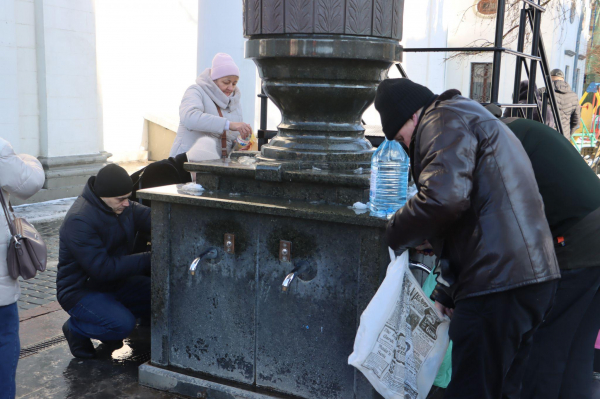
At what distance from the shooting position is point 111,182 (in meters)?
3.69

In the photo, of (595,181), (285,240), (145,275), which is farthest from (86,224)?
(595,181)

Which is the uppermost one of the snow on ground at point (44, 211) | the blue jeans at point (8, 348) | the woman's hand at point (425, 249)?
the woman's hand at point (425, 249)

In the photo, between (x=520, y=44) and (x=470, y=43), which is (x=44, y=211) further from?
(x=470, y=43)

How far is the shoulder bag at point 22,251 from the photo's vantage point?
288cm

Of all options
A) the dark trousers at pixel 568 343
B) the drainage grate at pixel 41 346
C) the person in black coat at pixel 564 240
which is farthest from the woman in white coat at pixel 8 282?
the dark trousers at pixel 568 343

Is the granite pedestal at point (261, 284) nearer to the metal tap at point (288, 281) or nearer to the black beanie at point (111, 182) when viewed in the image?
the metal tap at point (288, 281)

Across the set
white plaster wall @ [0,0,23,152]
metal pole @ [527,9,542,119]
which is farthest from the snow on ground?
metal pole @ [527,9,542,119]

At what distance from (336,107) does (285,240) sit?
82 centimetres

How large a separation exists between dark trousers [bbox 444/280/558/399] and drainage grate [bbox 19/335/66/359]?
274cm

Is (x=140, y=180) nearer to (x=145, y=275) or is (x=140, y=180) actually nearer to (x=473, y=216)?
(x=145, y=275)

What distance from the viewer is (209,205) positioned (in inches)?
127

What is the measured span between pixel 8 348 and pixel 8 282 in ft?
1.08

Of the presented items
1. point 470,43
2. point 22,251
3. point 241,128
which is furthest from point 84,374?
point 470,43

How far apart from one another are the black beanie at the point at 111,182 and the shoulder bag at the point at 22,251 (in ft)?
2.39
